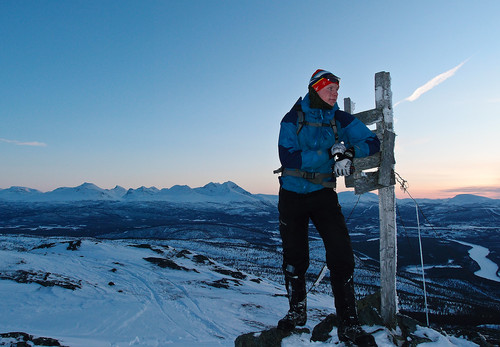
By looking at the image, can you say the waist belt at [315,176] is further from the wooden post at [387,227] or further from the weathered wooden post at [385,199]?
the wooden post at [387,227]

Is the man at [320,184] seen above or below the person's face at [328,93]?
below

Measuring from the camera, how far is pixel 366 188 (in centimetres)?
468

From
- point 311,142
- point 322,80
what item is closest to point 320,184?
point 311,142

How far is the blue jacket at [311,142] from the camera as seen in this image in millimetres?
3650

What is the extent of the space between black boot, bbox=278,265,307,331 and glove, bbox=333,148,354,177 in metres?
1.43

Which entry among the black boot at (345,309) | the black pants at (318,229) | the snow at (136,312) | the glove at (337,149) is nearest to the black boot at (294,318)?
the snow at (136,312)

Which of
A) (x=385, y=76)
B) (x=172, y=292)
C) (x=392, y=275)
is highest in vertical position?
(x=385, y=76)

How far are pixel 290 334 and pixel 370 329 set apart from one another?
112 cm

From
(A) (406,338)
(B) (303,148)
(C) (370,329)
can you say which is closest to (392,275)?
(A) (406,338)

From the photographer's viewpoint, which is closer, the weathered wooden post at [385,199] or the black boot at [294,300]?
the black boot at [294,300]

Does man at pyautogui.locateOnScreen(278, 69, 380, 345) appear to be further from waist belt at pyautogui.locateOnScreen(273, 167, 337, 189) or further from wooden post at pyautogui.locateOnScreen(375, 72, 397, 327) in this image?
wooden post at pyautogui.locateOnScreen(375, 72, 397, 327)

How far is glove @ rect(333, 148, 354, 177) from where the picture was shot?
3.41 m

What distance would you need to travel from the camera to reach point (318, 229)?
3.85m

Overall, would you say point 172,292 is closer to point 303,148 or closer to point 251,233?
point 303,148
